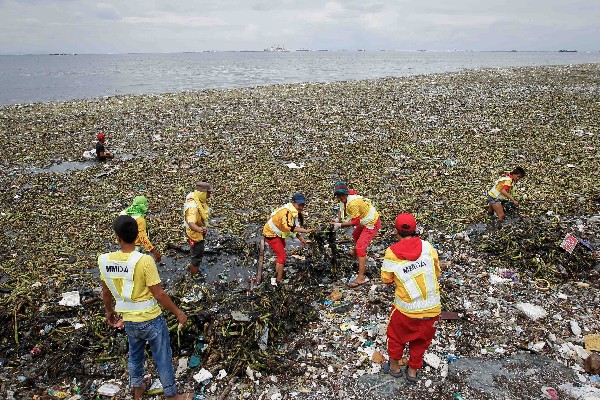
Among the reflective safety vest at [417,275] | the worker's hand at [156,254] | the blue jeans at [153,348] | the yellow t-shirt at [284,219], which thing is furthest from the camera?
the worker's hand at [156,254]

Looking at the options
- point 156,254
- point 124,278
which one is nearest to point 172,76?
point 156,254

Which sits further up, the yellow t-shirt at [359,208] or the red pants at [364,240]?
the yellow t-shirt at [359,208]

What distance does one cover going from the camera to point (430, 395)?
412cm

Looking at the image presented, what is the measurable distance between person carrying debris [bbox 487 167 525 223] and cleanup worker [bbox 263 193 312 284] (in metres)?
4.28

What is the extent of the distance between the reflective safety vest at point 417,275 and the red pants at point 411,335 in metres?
0.17

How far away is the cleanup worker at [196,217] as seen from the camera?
6031mm

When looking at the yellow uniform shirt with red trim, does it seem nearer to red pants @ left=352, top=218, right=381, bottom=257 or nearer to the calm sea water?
red pants @ left=352, top=218, right=381, bottom=257

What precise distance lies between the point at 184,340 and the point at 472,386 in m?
3.35

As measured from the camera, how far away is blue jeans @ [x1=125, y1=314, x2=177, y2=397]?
379 cm

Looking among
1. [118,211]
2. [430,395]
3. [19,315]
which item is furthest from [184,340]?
[118,211]

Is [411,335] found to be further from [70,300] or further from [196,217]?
[70,300]

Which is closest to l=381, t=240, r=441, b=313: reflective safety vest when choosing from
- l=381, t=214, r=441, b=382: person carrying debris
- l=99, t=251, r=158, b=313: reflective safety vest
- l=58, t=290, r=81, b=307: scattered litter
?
l=381, t=214, r=441, b=382: person carrying debris

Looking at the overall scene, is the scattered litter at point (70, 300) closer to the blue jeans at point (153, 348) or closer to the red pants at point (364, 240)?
the blue jeans at point (153, 348)

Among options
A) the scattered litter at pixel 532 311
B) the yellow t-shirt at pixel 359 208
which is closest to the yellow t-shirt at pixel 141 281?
the yellow t-shirt at pixel 359 208
